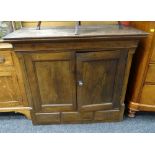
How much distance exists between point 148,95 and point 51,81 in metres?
0.79

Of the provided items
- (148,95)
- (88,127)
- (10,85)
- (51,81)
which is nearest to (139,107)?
(148,95)

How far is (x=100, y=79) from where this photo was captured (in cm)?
133

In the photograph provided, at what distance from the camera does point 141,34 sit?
3.70 feet

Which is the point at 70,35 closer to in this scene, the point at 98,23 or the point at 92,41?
the point at 92,41

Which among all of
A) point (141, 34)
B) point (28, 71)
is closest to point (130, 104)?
point (141, 34)

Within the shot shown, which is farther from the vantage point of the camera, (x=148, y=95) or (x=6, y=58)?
(x=148, y=95)

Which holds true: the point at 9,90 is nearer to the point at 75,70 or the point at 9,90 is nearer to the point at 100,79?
the point at 75,70

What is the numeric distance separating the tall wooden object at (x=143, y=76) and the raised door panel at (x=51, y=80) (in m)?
0.51

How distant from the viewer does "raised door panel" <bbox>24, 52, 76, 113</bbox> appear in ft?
3.99

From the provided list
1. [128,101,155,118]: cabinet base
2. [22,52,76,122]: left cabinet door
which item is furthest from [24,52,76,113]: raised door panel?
[128,101,155,118]: cabinet base

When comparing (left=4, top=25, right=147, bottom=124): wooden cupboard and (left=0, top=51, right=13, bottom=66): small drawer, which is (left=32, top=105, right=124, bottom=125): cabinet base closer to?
(left=4, top=25, right=147, bottom=124): wooden cupboard

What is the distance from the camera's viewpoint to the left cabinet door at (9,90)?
4.52 feet

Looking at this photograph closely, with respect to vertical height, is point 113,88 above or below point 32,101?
above

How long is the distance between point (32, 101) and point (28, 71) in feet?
0.89
